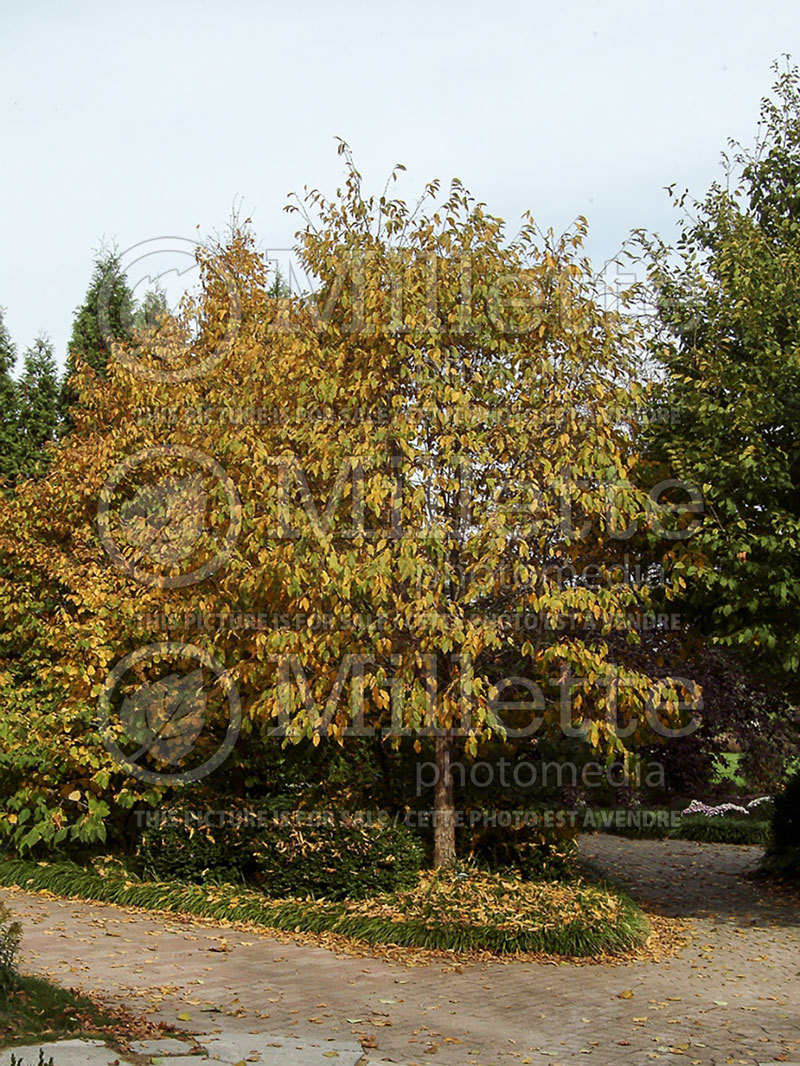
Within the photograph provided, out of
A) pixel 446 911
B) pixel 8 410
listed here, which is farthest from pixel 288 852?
pixel 8 410

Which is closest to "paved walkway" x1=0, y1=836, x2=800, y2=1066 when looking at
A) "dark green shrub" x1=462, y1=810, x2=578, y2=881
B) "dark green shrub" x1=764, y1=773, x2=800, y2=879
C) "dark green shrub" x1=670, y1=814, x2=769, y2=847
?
"dark green shrub" x1=462, y1=810, x2=578, y2=881

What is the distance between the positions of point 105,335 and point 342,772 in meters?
11.6

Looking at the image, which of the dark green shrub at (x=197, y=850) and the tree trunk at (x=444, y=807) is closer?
the tree trunk at (x=444, y=807)

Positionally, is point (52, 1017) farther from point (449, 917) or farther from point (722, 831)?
point (722, 831)

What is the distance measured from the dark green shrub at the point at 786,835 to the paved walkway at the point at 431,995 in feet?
8.28

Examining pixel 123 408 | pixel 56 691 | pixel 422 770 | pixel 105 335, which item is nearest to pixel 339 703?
pixel 422 770

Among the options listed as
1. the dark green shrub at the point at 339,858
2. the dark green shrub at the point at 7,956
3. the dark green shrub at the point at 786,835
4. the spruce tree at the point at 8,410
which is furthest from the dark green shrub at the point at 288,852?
the spruce tree at the point at 8,410

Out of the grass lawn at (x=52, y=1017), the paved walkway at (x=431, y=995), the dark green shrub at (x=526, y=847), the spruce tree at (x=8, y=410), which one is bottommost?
the paved walkway at (x=431, y=995)

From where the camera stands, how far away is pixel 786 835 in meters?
12.3

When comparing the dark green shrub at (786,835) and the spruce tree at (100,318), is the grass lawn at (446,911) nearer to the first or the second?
the dark green shrub at (786,835)

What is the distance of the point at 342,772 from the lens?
32.3ft

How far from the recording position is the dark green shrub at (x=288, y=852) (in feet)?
30.4

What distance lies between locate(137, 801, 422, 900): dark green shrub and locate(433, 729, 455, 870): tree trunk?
0.73 ft

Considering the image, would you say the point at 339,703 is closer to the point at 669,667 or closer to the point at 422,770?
the point at 422,770
